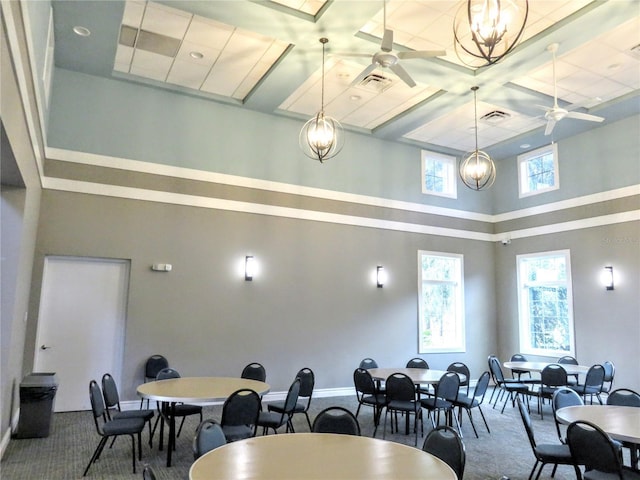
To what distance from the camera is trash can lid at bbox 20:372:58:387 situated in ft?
17.0

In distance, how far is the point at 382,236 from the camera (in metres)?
9.01

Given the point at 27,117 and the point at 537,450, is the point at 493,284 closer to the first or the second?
the point at 537,450

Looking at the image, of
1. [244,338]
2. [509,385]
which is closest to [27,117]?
[244,338]

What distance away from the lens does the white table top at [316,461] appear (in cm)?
245

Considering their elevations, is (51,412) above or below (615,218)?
below

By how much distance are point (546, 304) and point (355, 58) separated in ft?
21.3

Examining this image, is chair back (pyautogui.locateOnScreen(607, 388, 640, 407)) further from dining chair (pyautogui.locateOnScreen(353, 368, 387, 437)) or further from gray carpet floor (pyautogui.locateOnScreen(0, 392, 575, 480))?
dining chair (pyautogui.locateOnScreen(353, 368, 387, 437))

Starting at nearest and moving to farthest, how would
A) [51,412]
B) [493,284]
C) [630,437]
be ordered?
[630,437], [51,412], [493,284]

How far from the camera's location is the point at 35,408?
205 inches

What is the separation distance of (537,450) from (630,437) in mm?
817

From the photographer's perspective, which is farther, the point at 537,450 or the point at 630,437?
the point at 537,450

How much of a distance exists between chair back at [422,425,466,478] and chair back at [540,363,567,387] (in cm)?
445

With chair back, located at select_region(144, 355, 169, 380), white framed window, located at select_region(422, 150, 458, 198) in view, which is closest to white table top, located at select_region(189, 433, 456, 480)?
chair back, located at select_region(144, 355, 169, 380)

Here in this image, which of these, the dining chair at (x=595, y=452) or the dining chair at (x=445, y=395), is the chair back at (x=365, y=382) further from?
the dining chair at (x=595, y=452)
